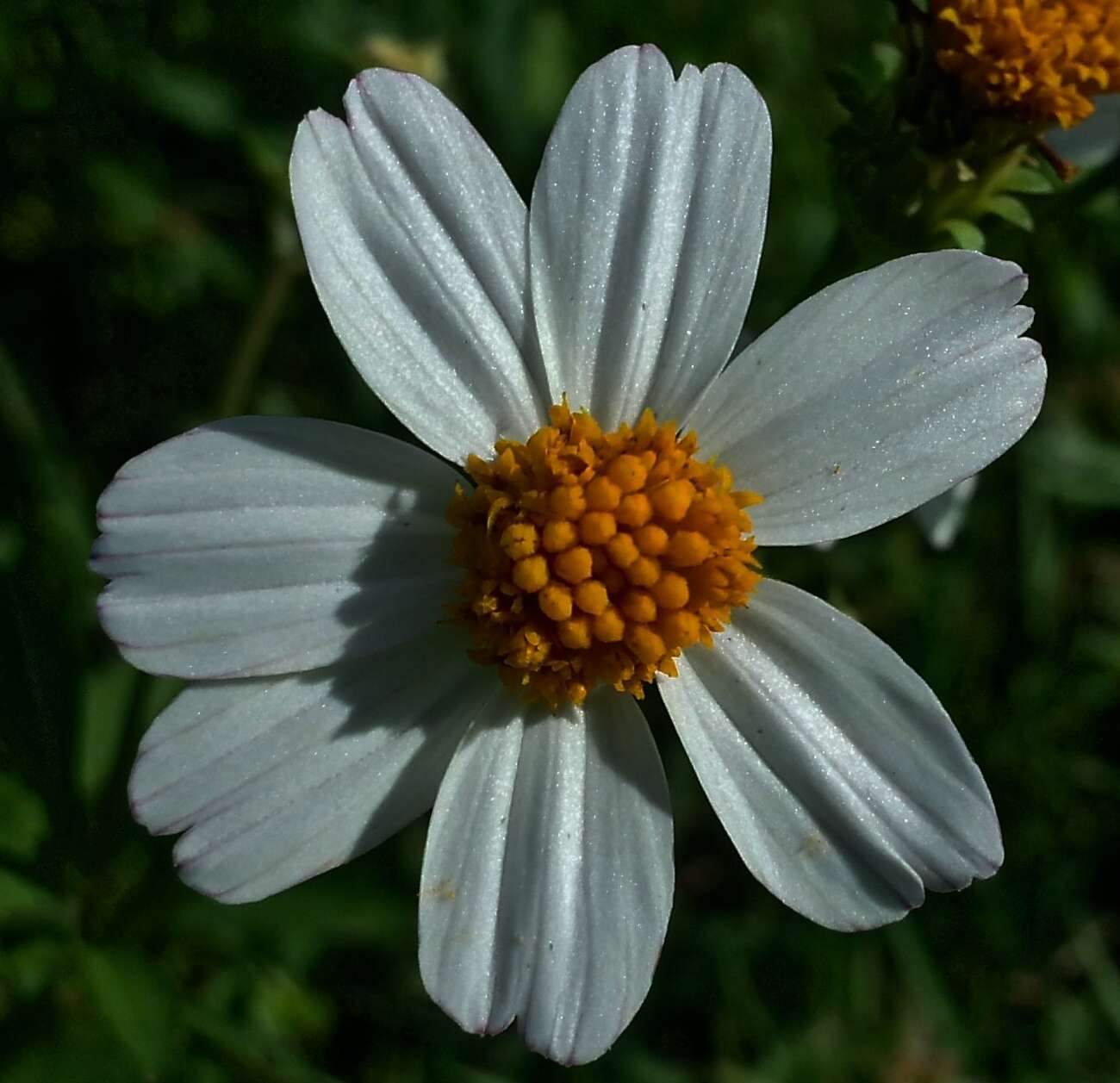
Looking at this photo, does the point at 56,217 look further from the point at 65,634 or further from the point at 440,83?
the point at 65,634

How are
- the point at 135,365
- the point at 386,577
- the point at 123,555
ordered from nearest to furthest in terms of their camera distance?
1. the point at 123,555
2. the point at 386,577
3. the point at 135,365

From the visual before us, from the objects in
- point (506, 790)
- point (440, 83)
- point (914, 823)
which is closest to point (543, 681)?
point (506, 790)

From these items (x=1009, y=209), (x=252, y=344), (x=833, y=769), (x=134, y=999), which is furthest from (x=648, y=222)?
(x=134, y=999)

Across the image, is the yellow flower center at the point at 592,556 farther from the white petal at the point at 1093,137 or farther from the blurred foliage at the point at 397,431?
the white petal at the point at 1093,137

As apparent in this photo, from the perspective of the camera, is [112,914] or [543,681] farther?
[112,914]

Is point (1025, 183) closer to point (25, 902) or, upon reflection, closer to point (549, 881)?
point (549, 881)

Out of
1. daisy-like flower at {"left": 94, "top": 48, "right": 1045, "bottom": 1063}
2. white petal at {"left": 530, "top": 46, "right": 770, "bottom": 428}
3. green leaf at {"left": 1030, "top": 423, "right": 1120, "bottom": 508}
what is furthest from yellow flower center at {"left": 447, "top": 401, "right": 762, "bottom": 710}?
green leaf at {"left": 1030, "top": 423, "right": 1120, "bottom": 508}
